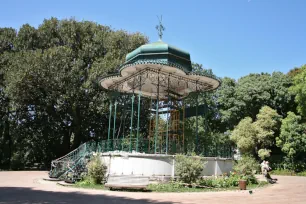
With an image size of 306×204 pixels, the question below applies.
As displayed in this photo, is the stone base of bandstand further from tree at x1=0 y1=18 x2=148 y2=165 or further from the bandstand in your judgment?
tree at x1=0 y1=18 x2=148 y2=165

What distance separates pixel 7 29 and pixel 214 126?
2973 cm

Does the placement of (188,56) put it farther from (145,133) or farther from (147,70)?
(145,133)

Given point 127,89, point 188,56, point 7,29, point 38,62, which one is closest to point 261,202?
point 188,56

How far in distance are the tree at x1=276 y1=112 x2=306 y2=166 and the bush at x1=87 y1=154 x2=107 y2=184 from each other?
2326 centimetres

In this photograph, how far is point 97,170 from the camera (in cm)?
1720

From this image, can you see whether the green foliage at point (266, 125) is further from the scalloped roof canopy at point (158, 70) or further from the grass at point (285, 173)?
the scalloped roof canopy at point (158, 70)

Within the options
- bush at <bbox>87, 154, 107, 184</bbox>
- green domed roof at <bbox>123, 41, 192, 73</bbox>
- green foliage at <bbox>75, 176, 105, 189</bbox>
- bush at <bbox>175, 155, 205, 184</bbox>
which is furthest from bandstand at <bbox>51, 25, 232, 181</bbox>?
green foliage at <bbox>75, 176, 105, 189</bbox>

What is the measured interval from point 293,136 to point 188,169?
20976 millimetres

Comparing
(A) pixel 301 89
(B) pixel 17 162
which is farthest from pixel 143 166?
(B) pixel 17 162

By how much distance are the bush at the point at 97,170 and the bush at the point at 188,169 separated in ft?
14.5

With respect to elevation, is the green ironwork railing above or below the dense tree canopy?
below

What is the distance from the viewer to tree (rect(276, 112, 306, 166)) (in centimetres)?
3222

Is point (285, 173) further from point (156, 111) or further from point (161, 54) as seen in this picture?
point (161, 54)

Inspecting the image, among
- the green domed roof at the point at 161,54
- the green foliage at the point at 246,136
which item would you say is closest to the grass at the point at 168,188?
the green domed roof at the point at 161,54
